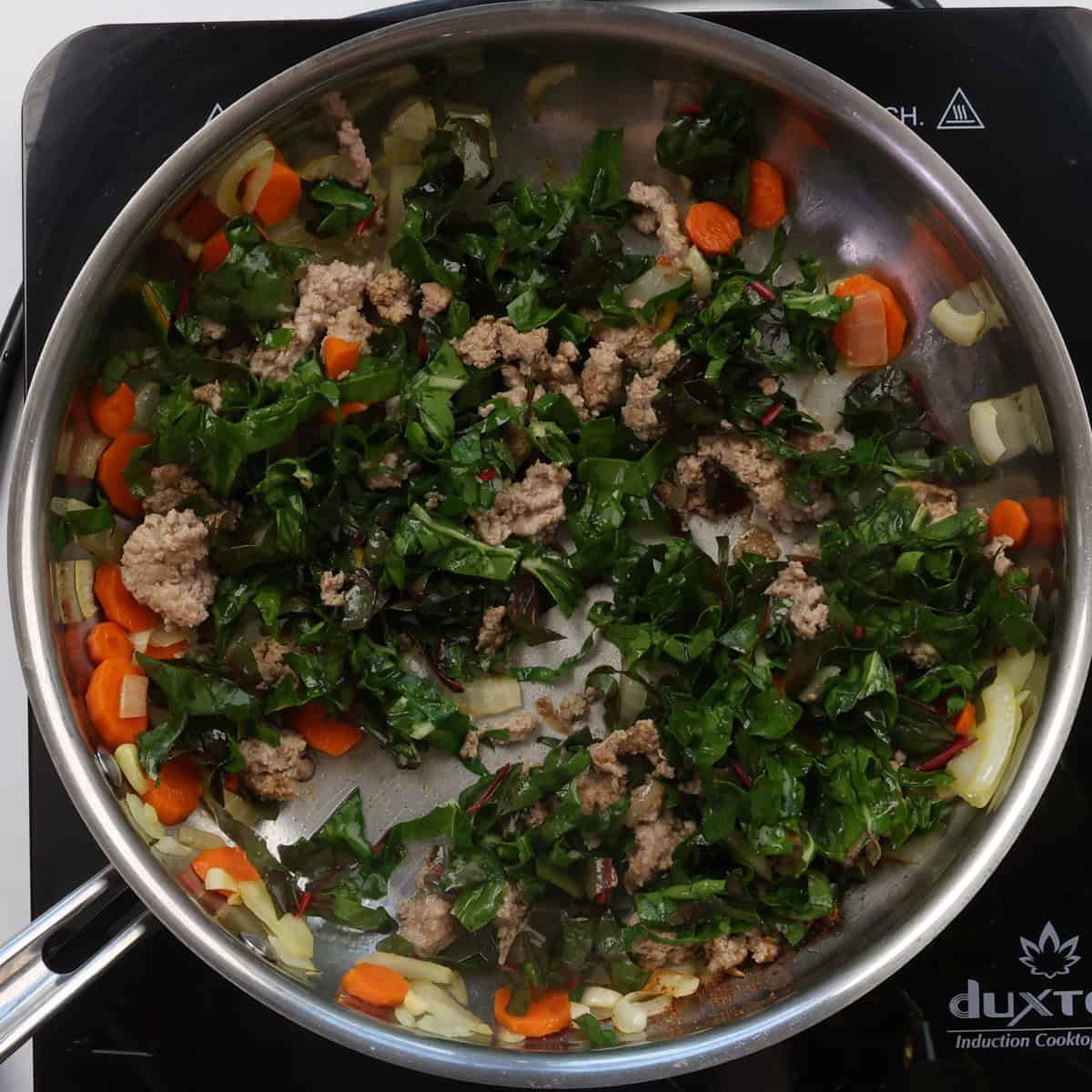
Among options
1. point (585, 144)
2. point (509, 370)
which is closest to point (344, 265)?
point (509, 370)

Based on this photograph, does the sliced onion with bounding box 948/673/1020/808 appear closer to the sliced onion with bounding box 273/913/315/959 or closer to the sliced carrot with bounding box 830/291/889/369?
the sliced carrot with bounding box 830/291/889/369

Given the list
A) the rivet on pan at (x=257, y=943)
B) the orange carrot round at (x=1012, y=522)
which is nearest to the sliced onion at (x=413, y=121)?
the orange carrot round at (x=1012, y=522)

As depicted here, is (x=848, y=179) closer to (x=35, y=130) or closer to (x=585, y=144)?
(x=585, y=144)

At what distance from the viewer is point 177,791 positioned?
89.0 inches

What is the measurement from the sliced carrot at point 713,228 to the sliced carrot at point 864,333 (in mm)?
313

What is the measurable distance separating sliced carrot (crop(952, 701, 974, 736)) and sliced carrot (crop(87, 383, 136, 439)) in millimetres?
1858

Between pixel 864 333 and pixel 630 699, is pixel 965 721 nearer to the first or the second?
pixel 630 699

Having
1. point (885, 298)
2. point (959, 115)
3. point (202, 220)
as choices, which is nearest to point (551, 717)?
point (885, 298)

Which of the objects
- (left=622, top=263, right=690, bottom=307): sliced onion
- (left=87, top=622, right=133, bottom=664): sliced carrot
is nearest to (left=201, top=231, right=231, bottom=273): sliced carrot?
(left=87, top=622, right=133, bottom=664): sliced carrot

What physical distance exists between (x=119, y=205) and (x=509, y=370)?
0.91 m

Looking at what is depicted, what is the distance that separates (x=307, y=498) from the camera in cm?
237

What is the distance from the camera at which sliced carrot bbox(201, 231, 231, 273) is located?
2.26m

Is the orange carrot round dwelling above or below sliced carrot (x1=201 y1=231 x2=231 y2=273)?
below

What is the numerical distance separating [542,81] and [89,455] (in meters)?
1.26
